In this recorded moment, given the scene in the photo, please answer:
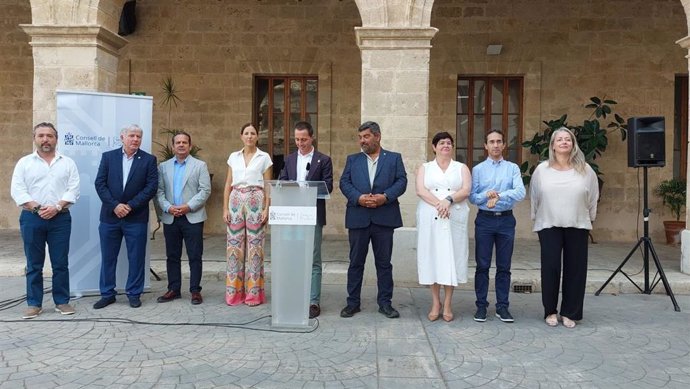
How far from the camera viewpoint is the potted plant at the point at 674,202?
8.98 meters

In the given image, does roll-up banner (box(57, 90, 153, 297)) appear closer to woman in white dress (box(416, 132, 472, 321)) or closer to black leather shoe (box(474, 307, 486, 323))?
woman in white dress (box(416, 132, 472, 321))

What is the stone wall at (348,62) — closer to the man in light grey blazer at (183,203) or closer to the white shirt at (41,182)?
the man in light grey blazer at (183,203)

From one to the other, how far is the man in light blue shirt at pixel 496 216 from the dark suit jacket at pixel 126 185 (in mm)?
3248

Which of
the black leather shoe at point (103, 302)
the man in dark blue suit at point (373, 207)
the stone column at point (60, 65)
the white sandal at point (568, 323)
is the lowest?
the white sandal at point (568, 323)

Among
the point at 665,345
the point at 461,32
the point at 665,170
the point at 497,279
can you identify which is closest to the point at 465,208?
the point at 497,279

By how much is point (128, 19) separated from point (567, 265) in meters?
8.90

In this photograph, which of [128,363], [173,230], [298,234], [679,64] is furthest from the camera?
[679,64]

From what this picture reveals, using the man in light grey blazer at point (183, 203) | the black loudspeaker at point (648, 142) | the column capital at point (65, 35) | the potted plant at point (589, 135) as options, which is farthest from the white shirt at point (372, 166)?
the potted plant at point (589, 135)

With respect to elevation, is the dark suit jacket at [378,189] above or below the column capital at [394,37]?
below

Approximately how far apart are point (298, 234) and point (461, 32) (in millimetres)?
6696

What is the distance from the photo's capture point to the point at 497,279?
185 inches

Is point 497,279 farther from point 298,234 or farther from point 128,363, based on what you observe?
point 128,363

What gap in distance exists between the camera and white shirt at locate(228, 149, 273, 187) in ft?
16.3

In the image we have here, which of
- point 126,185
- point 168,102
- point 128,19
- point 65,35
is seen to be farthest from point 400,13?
point 128,19
